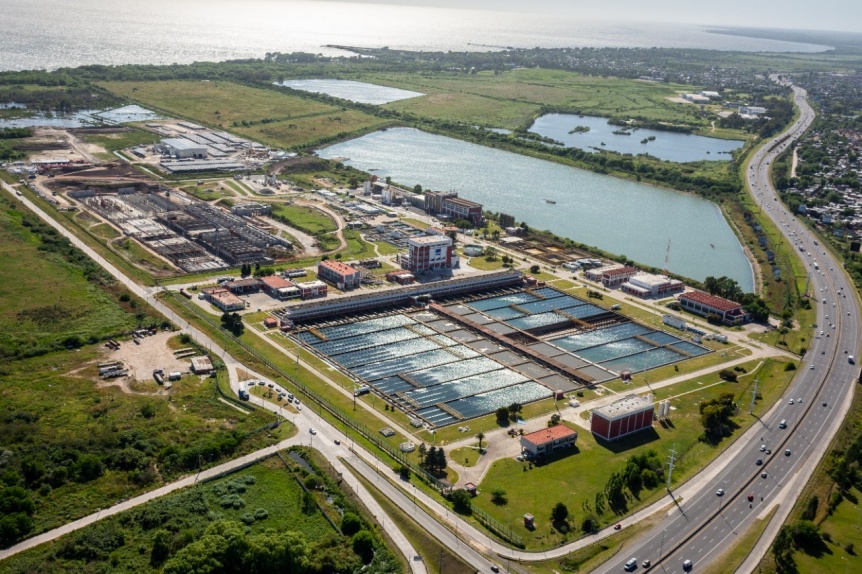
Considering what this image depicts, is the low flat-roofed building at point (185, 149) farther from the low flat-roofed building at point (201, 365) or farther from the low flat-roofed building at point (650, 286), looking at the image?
the low flat-roofed building at point (650, 286)

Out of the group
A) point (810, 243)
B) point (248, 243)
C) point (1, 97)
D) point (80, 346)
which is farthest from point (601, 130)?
point (80, 346)

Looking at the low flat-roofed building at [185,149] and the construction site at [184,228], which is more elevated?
the low flat-roofed building at [185,149]

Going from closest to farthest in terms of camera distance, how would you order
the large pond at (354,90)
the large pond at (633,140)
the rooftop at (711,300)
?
the rooftop at (711,300)
the large pond at (633,140)
the large pond at (354,90)

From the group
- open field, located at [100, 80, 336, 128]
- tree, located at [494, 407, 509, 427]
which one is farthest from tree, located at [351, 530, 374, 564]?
open field, located at [100, 80, 336, 128]

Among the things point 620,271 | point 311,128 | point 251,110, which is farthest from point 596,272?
point 251,110

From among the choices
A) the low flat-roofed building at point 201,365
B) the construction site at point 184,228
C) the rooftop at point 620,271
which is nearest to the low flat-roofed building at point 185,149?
the construction site at point 184,228
